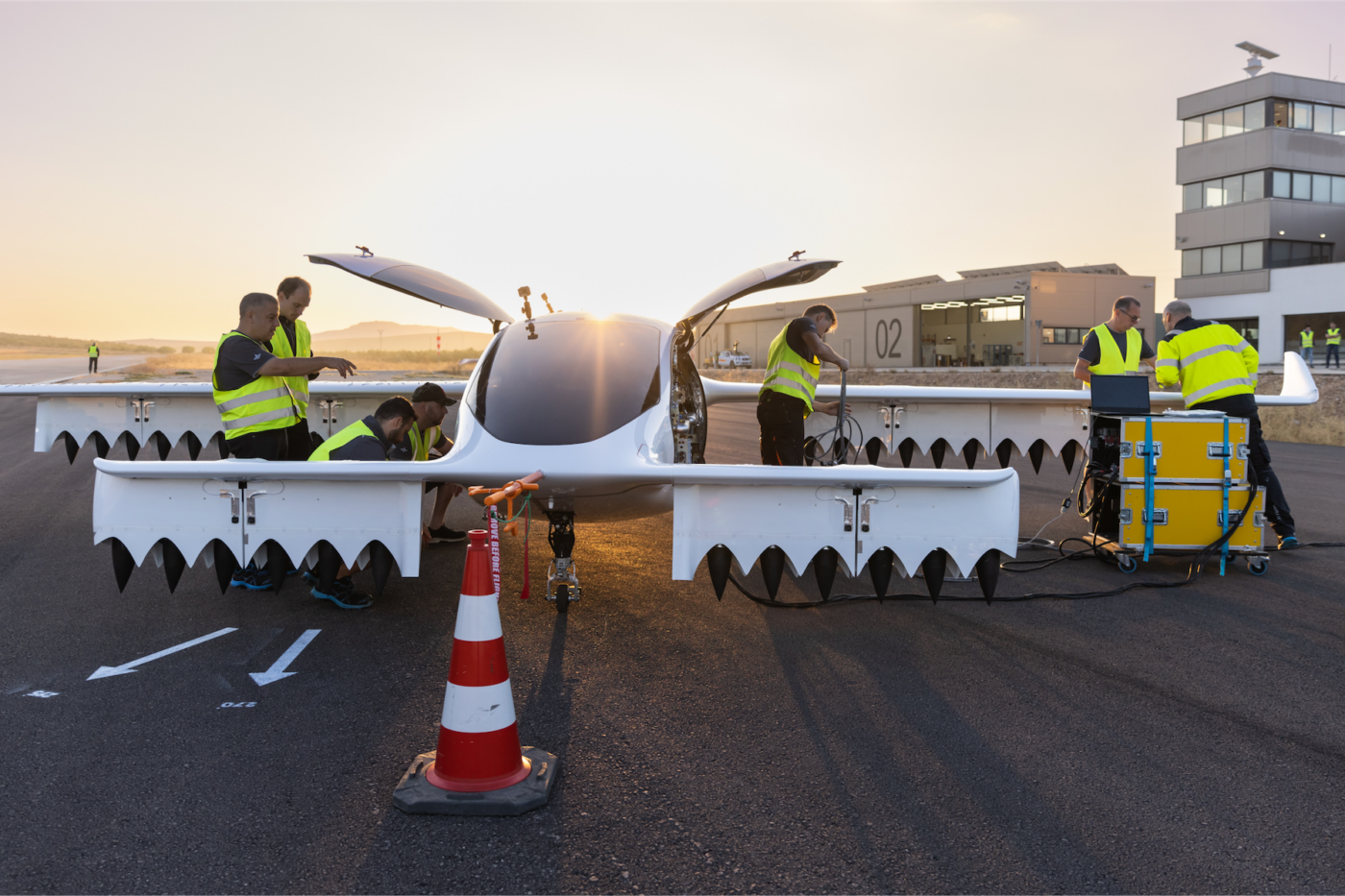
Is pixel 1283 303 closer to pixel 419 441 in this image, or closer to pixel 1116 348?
pixel 1116 348

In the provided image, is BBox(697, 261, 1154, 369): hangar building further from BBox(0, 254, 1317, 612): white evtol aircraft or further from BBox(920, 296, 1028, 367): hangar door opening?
BBox(0, 254, 1317, 612): white evtol aircraft

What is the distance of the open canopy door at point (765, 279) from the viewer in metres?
5.55

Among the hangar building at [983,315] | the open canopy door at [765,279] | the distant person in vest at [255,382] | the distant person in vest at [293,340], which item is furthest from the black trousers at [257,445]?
the hangar building at [983,315]

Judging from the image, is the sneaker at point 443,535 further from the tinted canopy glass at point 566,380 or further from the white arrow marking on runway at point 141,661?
the white arrow marking on runway at point 141,661

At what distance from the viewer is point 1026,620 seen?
17.0ft

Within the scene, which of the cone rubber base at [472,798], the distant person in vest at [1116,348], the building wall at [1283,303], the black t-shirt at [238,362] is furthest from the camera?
the building wall at [1283,303]

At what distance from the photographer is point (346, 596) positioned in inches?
209

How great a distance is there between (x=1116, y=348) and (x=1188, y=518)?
1.55m

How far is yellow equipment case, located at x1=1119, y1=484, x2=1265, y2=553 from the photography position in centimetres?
627

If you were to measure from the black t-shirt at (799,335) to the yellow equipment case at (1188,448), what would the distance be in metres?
A: 2.34

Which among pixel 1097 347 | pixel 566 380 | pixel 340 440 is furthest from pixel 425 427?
pixel 1097 347

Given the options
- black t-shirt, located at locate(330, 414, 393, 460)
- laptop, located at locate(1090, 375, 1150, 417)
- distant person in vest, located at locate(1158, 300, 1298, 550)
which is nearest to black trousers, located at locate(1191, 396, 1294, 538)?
distant person in vest, located at locate(1158, 300, 1298, 550)

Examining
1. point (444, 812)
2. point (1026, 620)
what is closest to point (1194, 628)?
point (1026, 620)

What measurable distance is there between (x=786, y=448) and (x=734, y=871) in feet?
14.3
